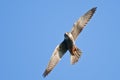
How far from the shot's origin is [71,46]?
15156 millimetres

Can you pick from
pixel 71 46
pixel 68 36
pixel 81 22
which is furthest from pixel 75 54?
pixel 81 22

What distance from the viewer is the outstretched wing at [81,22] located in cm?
1574

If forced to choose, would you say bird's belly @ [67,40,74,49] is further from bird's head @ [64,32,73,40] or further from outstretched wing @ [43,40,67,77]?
outstretched wing @ [43,40,67,77]

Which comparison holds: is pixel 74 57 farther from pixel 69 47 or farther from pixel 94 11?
pixel 94 11

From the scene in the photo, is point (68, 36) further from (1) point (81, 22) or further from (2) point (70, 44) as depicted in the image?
(1) point (81, 22)

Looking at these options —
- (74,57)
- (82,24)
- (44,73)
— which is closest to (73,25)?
(82,24)

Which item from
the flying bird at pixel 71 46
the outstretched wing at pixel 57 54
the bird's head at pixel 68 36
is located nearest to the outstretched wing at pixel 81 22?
the flying bird at pixel 71 46

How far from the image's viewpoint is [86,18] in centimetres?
1583

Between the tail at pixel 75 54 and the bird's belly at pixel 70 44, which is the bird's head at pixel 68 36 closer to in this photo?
the bird's belly at pixel 70 44

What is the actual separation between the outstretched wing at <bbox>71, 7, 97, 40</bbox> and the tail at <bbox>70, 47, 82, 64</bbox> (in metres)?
0.72

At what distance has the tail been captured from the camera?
15.1 metres

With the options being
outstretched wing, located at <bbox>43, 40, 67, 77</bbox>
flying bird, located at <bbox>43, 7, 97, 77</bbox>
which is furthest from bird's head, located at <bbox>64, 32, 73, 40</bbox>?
outstretched wing, located at <bbox>43, 40, 67, 77</bbox>

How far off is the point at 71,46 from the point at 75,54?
37 cm

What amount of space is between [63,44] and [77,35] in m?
0.69
